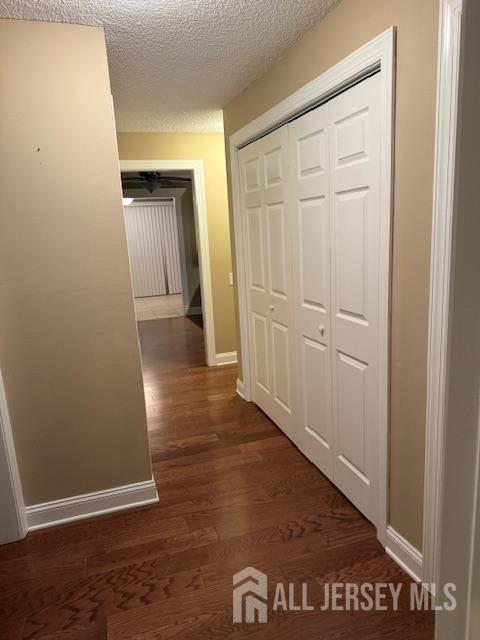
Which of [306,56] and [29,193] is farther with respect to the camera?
[306,56]

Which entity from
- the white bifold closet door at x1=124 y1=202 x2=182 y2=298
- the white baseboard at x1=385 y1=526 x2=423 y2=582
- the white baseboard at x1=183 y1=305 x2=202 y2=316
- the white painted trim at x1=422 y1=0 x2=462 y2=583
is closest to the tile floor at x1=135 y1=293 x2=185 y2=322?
the white baseboard at x1=183 y1=305 x2=202 y2=316

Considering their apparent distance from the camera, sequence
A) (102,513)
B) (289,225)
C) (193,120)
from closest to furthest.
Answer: (102,513)
(289,225)
(193,120)

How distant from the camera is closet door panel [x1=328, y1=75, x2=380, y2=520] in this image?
173 centimetres

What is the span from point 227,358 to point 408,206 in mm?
3263

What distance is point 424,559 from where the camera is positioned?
163 cm

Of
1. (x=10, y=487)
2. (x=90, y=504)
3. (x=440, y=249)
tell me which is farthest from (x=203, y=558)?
(x=440, y=249)

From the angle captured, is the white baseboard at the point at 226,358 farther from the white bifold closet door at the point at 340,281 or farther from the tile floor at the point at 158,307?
the tile floor at the point at 158,307

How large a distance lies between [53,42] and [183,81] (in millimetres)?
975

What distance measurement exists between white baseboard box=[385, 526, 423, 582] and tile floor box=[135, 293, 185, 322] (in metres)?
5.66

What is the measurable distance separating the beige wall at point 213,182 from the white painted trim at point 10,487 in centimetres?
265

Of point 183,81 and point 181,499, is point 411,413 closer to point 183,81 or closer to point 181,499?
point 181,499

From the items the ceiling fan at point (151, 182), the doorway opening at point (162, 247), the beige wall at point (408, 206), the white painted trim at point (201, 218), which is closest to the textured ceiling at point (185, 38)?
the beige wall at point (408, 206)

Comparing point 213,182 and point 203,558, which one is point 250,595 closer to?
point 203,558

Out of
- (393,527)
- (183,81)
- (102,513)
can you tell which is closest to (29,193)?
(183,81)
